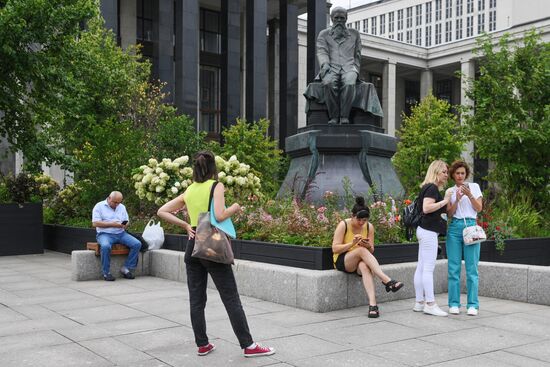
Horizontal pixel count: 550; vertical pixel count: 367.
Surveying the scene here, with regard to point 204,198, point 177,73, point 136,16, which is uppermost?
point 136,16

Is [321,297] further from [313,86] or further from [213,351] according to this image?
[313,86]

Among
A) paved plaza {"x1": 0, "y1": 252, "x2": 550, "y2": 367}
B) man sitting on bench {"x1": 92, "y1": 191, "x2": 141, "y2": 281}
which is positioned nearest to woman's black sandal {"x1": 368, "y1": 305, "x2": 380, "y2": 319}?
paved plaza {"x1": 0, "y1": 252, "x2": 550, "y2": 367}

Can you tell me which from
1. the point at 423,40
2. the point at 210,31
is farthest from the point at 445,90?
the point at 423,40

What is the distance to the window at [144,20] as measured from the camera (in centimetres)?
4659

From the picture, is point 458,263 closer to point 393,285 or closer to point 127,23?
point 393,285

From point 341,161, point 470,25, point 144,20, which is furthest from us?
point 470,25

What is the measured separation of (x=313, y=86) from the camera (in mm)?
14922

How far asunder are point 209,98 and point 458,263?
1727 inches

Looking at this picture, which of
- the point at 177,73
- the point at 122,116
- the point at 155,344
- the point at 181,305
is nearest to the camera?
the point at 155,344

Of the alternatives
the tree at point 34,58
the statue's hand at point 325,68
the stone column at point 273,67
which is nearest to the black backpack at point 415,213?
the statue's hand at point 325,68

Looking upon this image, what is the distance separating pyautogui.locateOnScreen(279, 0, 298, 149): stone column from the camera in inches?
1662

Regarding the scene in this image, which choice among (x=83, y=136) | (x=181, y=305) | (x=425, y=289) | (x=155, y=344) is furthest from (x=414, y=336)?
(x=83, y=136)

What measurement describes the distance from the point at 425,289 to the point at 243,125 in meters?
25.6

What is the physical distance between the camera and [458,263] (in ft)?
25.9
